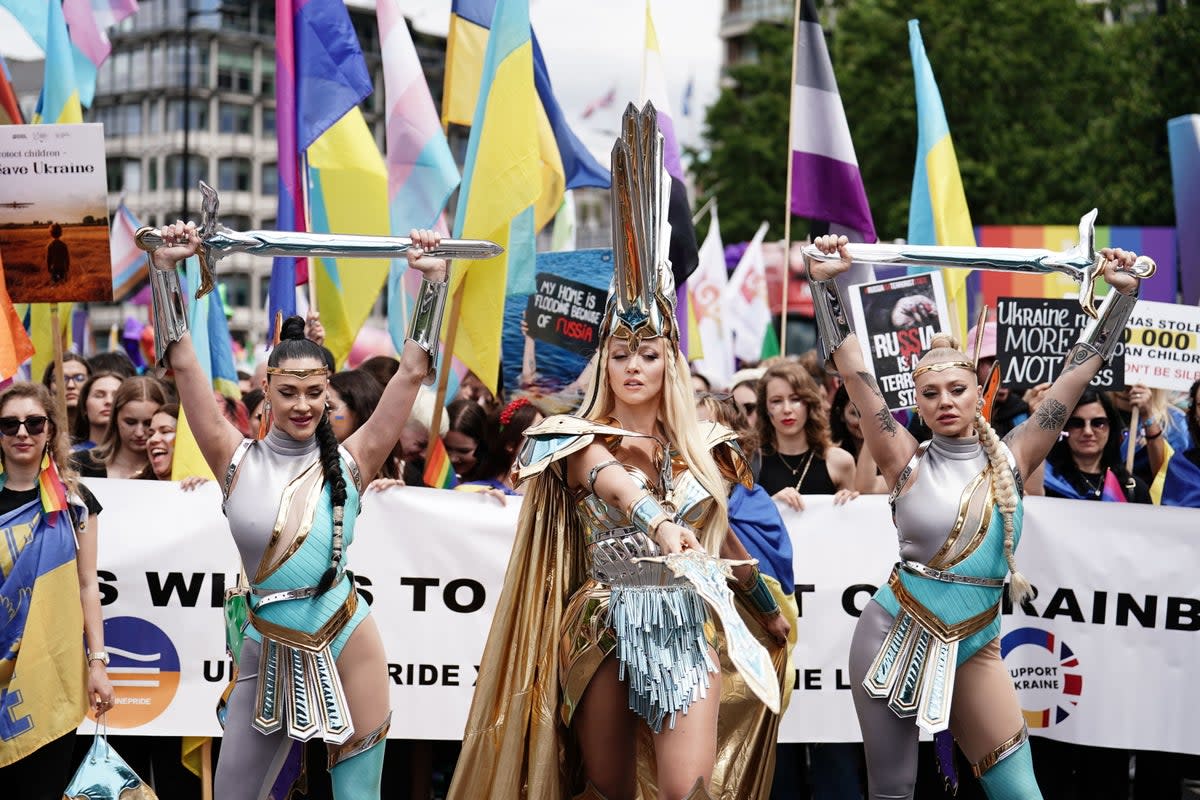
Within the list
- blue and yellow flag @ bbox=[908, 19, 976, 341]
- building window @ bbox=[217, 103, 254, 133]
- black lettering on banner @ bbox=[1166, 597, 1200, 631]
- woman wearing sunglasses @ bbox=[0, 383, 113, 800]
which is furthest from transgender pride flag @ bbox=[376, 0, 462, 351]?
building window @ bbox=[217, 103, 254, 133]

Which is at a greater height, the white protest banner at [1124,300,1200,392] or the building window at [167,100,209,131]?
the building window at [167,100,209,131]

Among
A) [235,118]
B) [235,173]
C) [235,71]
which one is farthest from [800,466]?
[235,71]

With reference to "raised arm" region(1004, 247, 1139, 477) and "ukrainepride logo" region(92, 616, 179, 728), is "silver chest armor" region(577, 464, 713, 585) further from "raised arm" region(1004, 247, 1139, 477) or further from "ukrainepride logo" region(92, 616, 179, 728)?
"ukrainepride logo" region(92, 616, 179, 728)

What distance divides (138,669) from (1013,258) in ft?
13.1

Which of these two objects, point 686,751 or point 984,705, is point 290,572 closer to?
point 686,751

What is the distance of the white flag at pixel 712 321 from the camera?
1407cm

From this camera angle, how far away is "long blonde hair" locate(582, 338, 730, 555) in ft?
17.3

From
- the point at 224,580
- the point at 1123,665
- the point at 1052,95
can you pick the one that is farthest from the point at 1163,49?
the point at 224,580

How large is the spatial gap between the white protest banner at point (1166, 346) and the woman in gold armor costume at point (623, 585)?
3.46m

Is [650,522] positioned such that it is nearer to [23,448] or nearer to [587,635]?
[587,635]

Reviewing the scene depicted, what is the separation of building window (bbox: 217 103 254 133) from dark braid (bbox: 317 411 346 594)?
80.3 m

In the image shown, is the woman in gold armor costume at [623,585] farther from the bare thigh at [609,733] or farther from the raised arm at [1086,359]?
the raised arm at [1086,359]

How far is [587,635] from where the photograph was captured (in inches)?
204

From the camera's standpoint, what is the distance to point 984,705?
18.2 feet
